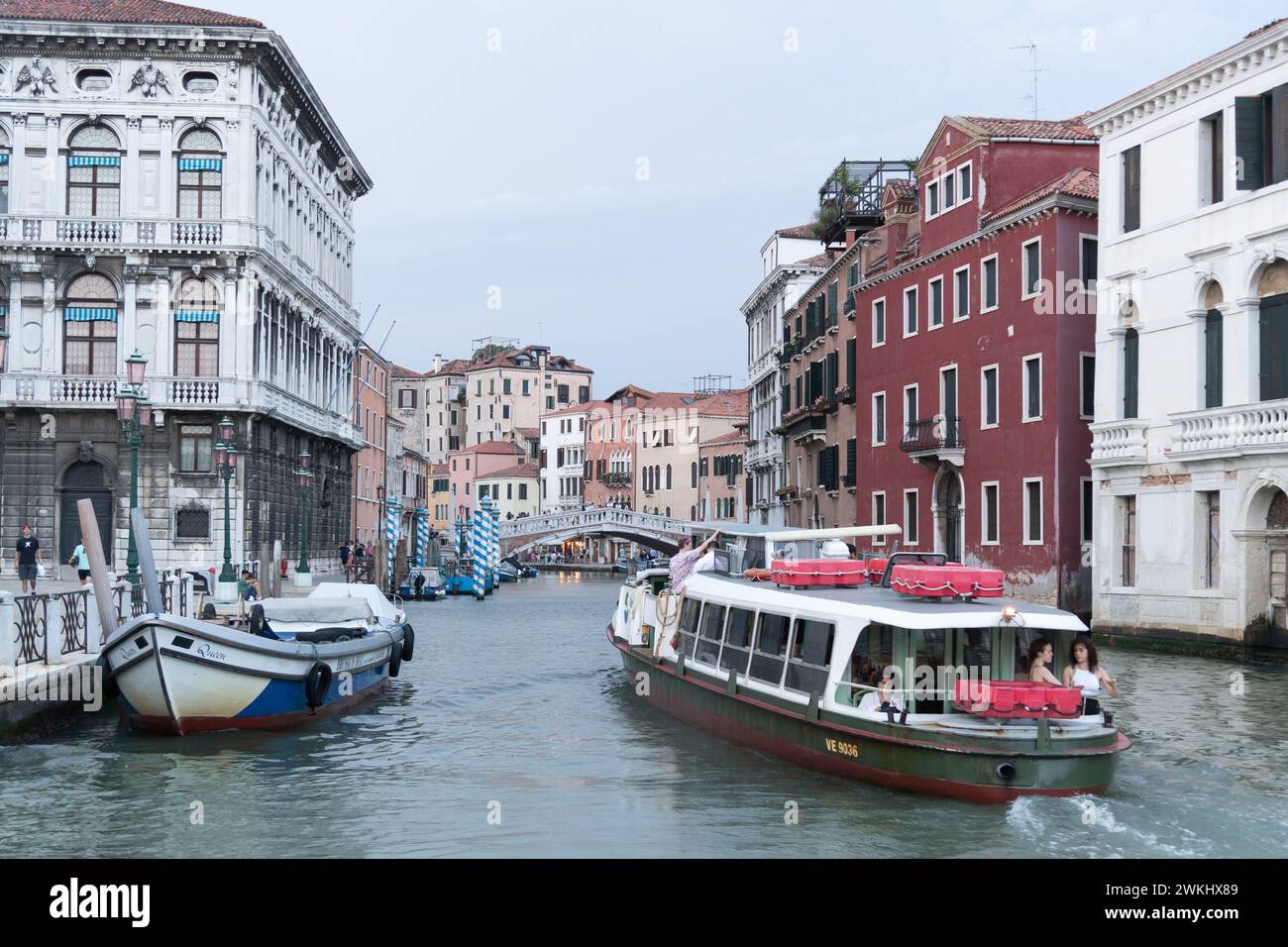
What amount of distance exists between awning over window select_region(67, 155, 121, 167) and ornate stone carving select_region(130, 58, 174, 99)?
1.71 m

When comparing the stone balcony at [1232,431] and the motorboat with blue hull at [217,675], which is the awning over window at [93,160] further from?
the stone balcony at [1232,431]

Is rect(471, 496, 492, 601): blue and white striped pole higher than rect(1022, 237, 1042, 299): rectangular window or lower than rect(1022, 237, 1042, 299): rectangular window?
lower

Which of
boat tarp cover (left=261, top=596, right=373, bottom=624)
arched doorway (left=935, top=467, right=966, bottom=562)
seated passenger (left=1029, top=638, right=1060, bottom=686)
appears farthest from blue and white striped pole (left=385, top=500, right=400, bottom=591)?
seated passenger (left=1029, top=638, right=1060, bottom=686)

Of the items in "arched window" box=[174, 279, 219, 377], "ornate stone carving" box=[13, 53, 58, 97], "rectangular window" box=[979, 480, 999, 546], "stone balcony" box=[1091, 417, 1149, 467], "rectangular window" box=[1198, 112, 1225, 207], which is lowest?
"rectangular window" box=[979, 480, 999, 546]

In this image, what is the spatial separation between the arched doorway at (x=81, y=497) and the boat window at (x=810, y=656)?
25.3 meters

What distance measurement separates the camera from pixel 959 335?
105ft

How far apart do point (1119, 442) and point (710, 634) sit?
498 inches

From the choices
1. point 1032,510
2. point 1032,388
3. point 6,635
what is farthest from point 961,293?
point 6,635

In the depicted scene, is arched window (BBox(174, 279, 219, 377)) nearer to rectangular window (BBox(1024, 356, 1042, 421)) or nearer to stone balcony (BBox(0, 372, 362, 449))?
stone balcony (BBox(0, 372, 362, 449))

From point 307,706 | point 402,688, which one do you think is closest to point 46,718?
point 307,706

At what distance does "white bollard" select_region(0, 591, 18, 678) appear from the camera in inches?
580

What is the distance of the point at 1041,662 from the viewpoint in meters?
12.2

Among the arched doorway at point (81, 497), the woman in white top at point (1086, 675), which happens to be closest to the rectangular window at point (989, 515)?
the woman in white top at point (1086, 675)
